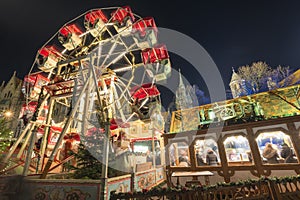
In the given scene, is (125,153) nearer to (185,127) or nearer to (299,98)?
(185,127)

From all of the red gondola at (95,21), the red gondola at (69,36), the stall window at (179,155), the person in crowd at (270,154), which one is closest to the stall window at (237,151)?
the person in crowd at (270,154)

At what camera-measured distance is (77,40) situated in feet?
34.1

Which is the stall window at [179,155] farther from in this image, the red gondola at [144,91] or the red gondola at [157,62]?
the red gondola at [157,62]

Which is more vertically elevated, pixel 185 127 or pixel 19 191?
pixel 185 127

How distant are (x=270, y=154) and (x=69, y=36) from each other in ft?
44.2

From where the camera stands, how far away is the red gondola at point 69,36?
32.7 feet

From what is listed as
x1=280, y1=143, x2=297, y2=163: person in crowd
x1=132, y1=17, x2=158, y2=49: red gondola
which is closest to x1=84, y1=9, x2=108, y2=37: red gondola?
x1=132, y1=17, x2=158, y2=49: red gondola

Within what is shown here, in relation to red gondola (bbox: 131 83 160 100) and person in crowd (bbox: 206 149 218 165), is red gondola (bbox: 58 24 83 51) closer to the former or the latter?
red gondola (bbox: 131 83 160 100)

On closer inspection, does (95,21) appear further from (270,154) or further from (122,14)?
(270,154)

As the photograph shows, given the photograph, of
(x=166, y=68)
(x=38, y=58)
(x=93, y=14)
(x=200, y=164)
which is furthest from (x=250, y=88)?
(x=38, y=58)

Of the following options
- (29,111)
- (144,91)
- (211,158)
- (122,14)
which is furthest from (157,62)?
(29,111)

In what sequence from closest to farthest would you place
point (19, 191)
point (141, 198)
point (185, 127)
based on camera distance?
point (141, 198) → point (19, 191) → point (185, 127)

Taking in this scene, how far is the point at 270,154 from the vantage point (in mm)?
6594

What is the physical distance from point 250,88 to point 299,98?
49.3 ft
